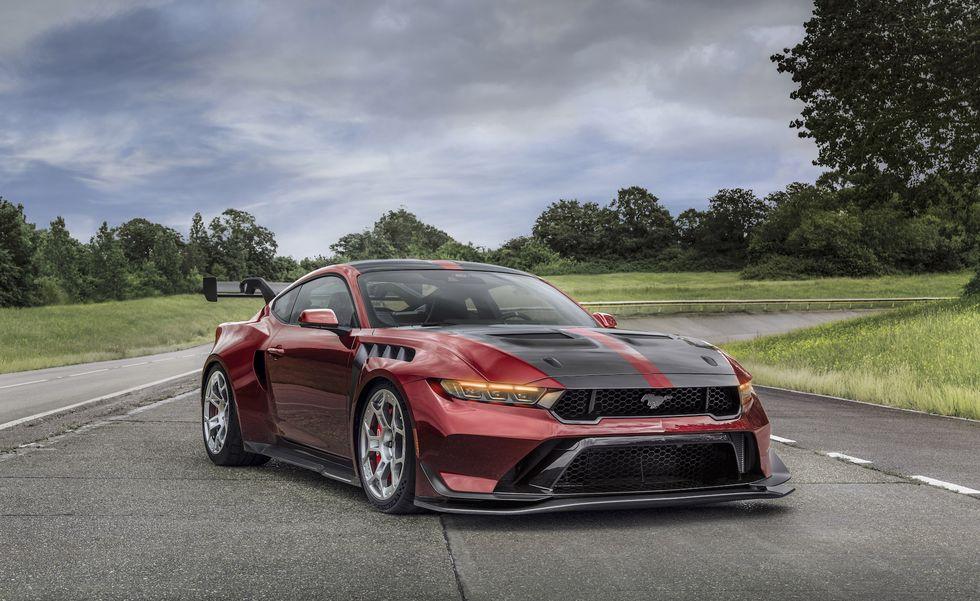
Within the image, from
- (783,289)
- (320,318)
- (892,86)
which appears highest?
(892,86)

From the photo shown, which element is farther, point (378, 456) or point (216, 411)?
point (216, 411)

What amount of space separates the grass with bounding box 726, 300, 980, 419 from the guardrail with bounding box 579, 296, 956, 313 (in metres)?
21.7

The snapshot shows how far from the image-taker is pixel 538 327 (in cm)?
626

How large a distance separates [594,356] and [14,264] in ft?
290

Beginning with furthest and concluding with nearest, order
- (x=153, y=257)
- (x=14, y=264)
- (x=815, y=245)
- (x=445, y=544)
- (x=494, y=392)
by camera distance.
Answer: (x=153, y=257) < (x=815, y=245) < (x=14, y=264) < (x=494, y=392) < (x=445, y=544)

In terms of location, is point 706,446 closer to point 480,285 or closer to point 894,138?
point 480,285

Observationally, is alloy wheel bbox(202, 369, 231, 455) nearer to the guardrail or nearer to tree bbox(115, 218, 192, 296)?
the guardrail

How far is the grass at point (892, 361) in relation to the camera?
14116mm

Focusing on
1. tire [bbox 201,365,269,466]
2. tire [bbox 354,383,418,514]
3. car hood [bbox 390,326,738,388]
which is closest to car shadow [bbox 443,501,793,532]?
tire [bbox 354,383,418,514]

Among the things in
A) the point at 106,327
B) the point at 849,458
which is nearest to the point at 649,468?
the point at 849,458

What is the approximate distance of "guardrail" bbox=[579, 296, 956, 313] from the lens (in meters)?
52.3

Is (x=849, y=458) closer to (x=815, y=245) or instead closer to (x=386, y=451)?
(x=386, y=451)

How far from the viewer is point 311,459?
6641 mm

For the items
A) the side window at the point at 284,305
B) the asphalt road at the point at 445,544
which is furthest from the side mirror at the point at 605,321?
the side window at the point at 284,305
